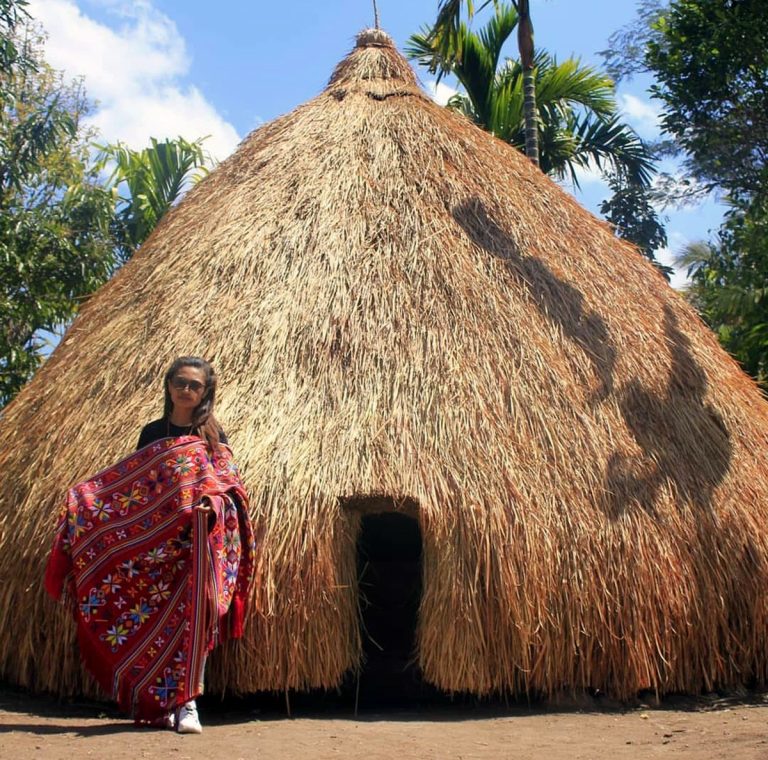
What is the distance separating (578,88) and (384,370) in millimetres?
8408

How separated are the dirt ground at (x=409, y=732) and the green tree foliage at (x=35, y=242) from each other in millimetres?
6014

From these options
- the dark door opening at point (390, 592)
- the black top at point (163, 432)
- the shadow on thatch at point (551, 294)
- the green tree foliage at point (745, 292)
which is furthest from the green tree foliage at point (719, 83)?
the black top at point (163, 432)

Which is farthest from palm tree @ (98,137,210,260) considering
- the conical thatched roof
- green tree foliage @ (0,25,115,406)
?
the conical thatched roof

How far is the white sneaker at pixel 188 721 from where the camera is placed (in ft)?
14.2

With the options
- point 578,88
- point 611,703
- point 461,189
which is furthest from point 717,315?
point 611,703

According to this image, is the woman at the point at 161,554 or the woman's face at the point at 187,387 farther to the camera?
the woman's face at the point at 187,387

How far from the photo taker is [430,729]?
4.64 metres

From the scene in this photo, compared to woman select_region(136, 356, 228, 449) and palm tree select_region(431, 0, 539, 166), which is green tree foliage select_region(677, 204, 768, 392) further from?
woman select_region(136, 356, 228, 449)

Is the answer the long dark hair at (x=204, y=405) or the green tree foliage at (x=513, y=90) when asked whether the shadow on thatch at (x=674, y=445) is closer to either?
the long dark hair at (x=204, y=405)

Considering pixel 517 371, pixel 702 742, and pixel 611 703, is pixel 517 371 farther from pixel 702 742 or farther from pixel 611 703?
pixel 702 742

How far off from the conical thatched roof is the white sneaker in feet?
1.51

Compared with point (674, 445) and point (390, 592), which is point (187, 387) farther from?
point (390, 592)

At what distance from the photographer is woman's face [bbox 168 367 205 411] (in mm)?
4641

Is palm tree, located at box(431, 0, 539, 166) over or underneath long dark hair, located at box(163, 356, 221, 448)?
over
